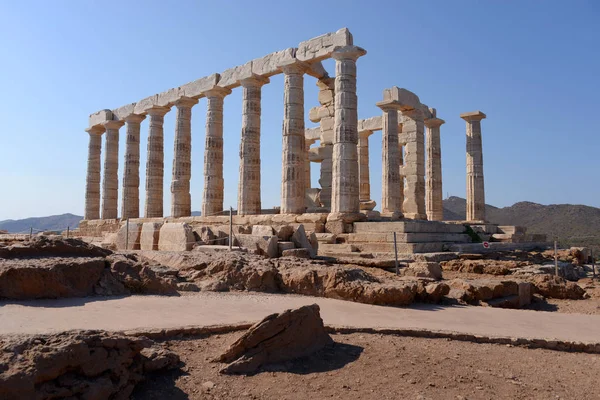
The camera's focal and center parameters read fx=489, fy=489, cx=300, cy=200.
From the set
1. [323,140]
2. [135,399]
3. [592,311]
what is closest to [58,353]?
[135,399]

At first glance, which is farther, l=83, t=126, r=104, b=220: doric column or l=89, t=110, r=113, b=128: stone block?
l=83, t=126, r=104, b=220: doric column

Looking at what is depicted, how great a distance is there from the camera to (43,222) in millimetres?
149250

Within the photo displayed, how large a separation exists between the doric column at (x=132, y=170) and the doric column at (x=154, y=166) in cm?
199

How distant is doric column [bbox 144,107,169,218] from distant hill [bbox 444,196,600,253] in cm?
4055

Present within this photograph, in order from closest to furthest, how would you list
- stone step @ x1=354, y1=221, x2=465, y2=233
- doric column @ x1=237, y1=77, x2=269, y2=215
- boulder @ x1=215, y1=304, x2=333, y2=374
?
1. boulder @ x1=215, y1=304, x2=333, y2=374
2. stone step @ x1=354, y1=221, x2=465, y2=233
3. doric column @ x1=237, y1=77, x2=269, y2=215

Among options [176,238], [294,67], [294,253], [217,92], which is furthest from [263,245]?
[217,92]

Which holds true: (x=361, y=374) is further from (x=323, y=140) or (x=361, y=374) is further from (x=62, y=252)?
(x=323, y=140)

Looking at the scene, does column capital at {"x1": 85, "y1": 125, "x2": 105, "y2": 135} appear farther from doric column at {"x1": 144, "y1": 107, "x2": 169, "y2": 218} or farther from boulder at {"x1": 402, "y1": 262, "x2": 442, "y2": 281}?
boulder at {"x1": 402, "y1": 262, "x2": 442, "y2": 281}

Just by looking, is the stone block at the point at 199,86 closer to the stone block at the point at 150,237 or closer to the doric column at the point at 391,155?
the doric column at the point at 391,155

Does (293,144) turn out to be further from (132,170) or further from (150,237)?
(132,170)

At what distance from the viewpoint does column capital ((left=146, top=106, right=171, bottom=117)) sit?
28094 millimetres

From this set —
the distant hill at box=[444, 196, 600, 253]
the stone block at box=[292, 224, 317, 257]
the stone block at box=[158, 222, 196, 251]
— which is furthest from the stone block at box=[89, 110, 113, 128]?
the distant hill at box=[444, 196, 600, 253]

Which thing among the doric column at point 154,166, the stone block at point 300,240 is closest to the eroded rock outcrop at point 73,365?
the stone block at point 300,240

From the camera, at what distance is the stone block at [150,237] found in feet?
49.0
